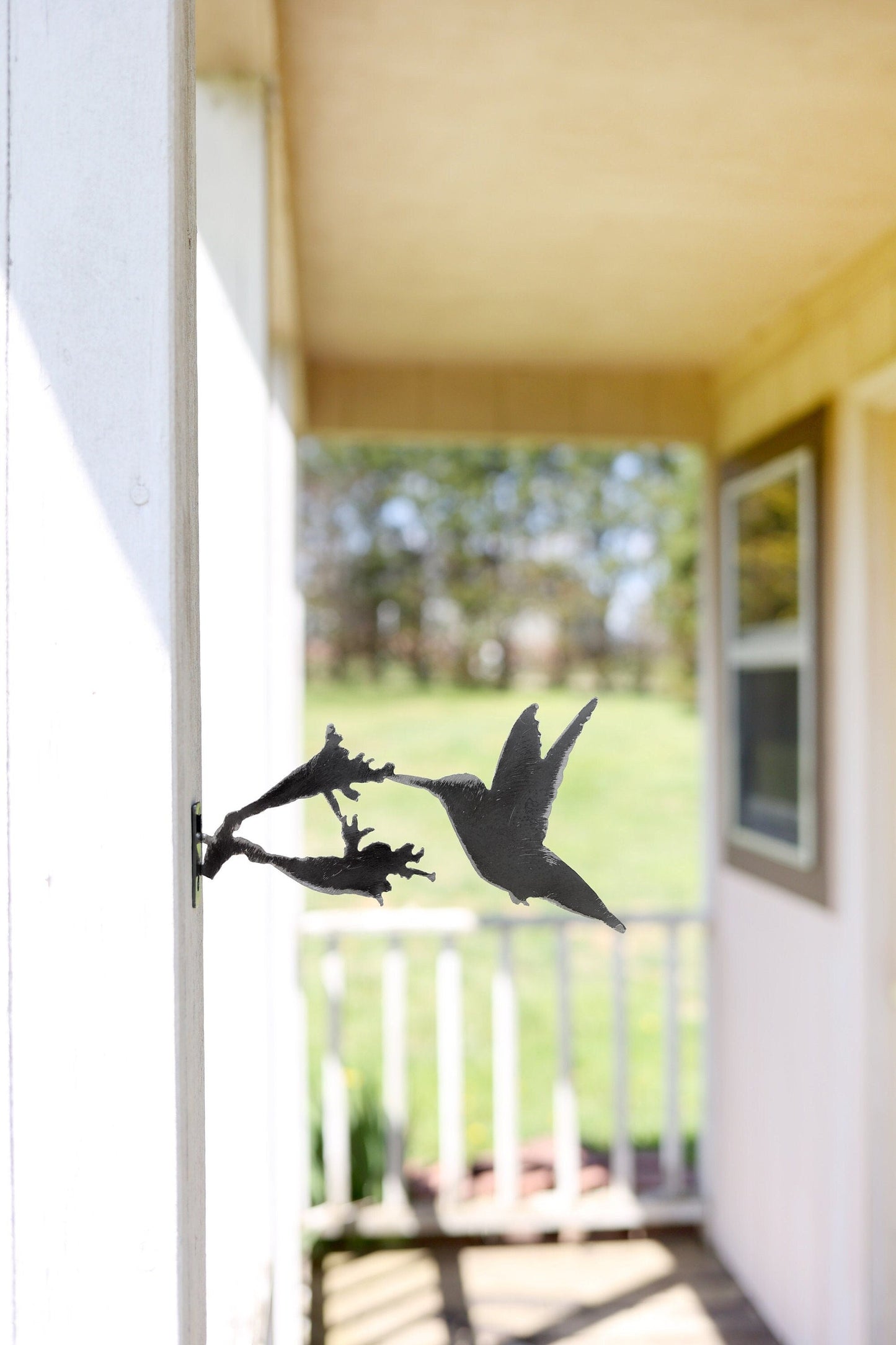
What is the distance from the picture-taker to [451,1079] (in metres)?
3.41

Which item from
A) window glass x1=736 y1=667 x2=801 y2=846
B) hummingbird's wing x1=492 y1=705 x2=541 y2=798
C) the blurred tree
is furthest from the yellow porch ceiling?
the blurred tree

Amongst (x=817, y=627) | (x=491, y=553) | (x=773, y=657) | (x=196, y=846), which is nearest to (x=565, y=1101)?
(x=773, y=657)

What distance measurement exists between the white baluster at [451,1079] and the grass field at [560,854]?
1.54m

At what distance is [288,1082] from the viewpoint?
2.47m

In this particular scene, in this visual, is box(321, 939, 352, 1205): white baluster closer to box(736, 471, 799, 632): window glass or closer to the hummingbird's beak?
box(736, 471, 799, 632): window glass

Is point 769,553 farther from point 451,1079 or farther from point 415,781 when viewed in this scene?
point 415,781

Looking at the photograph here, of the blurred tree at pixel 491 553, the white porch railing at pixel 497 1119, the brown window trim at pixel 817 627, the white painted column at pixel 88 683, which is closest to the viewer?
the white painted column at pixel 88 683

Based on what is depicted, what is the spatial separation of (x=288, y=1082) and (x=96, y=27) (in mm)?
2209

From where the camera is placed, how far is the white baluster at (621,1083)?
135 inches

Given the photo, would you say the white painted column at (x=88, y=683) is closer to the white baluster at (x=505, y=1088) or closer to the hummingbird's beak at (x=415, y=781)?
the hummingbird's beak at (x=415, y=781)

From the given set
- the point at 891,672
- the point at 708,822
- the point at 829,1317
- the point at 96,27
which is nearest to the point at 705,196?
the point at 891,672

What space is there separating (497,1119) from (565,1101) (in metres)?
0.21

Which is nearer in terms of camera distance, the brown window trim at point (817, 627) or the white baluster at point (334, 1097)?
the brown window trim at point (817, 627)

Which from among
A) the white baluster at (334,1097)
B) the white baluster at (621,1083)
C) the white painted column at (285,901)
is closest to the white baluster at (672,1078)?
the white baluster at (621,1083)
